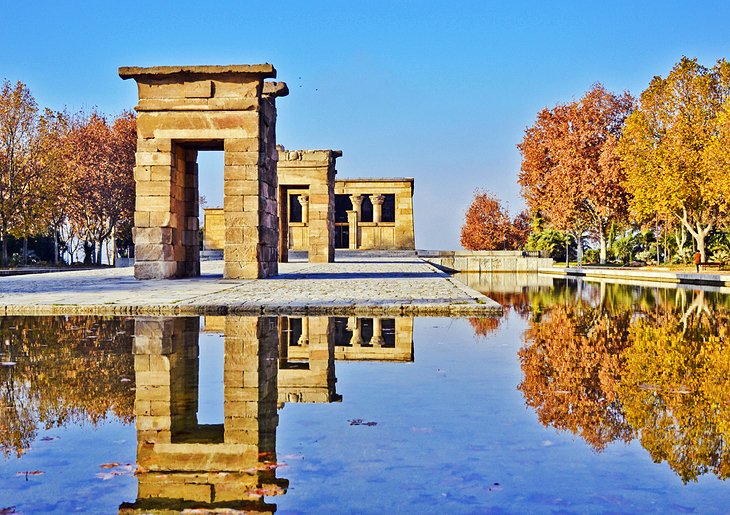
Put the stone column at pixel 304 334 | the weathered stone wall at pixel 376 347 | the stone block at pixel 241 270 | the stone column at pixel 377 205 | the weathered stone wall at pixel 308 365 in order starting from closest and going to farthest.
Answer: the weathered stone wall at pixel 308 365 → the weathered stone wall at pixel 376 347 → the stone column at pixel 304 334 → the stone block at pixel 241 270 → the stone column at pixel 377 205

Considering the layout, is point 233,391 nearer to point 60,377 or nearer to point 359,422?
point 359,422

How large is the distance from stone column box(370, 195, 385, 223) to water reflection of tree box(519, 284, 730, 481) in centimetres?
4058

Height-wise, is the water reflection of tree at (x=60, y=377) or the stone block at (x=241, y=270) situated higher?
the stone block at (x=241, y=270)

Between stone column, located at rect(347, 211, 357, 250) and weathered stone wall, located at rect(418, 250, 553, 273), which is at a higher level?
stone column, located at rect(347, 211, 357, 250)

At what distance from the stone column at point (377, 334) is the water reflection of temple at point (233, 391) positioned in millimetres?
14

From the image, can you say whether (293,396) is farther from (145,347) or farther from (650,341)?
(650,341)

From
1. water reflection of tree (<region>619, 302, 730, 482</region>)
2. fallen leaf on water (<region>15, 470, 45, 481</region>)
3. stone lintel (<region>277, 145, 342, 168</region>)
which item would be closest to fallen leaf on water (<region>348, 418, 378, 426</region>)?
water reflection of tree (<region>619, 302, 730, 482</region>)

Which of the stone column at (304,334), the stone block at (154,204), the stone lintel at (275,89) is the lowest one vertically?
the stone column at (304,334)

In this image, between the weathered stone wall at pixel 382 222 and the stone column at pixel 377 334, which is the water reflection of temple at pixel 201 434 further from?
the weathered stone wall at pixel 382 222

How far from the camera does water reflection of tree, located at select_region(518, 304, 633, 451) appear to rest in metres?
4.49

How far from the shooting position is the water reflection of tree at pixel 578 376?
177 inches

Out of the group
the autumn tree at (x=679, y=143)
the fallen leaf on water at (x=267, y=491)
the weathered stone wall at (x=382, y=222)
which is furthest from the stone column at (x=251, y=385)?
the weathered stone wall at (x=382, y=222)

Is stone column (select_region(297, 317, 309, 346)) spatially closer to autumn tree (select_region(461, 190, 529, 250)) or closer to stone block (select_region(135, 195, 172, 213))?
stone block (select_region(135, 195, 172, 213))

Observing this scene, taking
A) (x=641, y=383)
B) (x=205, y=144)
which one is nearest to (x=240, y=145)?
(x=205, y=144)
